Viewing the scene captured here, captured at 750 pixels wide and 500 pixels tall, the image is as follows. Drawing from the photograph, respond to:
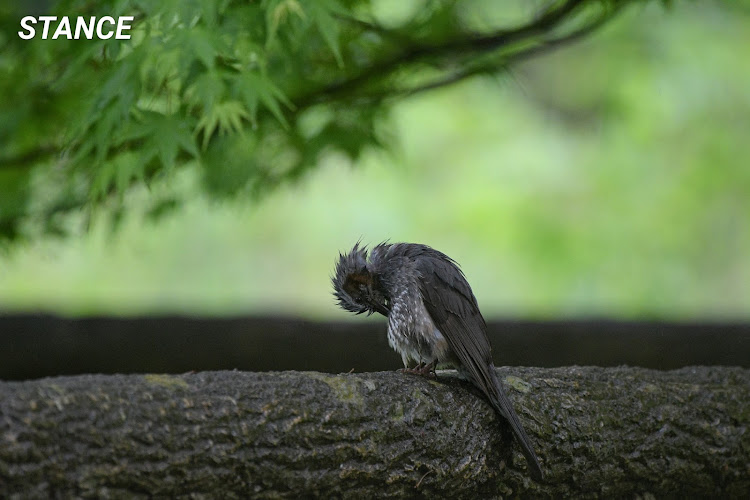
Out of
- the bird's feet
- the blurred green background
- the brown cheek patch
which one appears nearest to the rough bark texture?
the bird's feet

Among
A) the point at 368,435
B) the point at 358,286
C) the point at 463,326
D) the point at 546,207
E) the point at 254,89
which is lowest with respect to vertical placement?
the point at 368,435

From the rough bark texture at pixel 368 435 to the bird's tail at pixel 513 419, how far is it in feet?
0.28

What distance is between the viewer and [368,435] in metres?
2.13

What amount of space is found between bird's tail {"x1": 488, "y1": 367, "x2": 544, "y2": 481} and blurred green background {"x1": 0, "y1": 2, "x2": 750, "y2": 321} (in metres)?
6.62

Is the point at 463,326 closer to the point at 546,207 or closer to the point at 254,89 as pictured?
the point at 254,89

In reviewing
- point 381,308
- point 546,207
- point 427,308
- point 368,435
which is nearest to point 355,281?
point 381,308

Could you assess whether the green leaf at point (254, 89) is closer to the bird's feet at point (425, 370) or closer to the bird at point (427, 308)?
the bird at point (427, 308)

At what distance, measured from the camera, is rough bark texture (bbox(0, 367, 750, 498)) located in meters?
1.80

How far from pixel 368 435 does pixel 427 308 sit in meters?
0.50

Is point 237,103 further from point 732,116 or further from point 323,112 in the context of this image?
point 732,116

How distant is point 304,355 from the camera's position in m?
5.00

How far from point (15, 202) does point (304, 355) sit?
2.03 m

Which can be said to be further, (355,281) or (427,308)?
(355,281)

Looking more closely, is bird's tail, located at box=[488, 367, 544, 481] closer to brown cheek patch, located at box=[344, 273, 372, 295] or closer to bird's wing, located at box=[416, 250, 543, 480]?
bird's wing, located at box=[416, 250, 543, 480]
